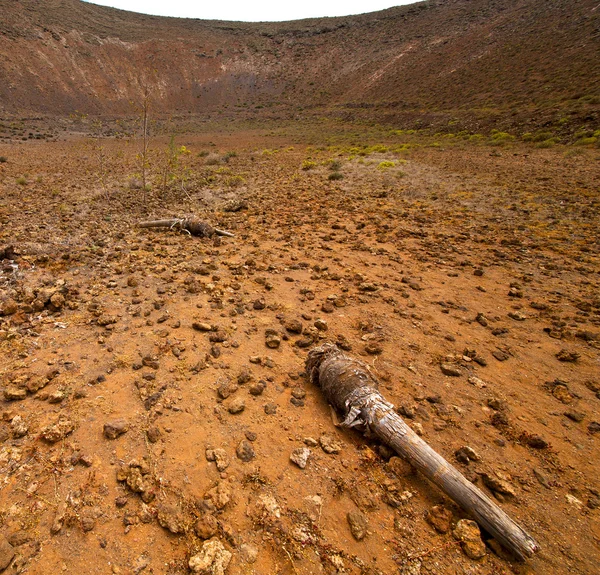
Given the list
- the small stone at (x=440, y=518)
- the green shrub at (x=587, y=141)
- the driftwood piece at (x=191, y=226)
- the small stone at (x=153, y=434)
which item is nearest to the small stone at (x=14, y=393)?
the small stone at (x=153, y=434)

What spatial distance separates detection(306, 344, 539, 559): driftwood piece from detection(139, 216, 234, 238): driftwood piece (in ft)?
14.9

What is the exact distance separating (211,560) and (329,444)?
1.06 metres

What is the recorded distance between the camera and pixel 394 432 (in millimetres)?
2479

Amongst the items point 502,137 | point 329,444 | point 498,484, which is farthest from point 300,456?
point 502,137

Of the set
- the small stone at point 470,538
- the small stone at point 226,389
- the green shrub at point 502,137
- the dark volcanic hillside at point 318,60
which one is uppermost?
the dark volcanic hillside at point 318,60

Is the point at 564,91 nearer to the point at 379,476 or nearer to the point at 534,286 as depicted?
the point at 534,286

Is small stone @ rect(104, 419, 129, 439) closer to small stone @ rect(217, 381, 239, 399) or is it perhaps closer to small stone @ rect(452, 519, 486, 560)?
small stone @ rect(217, 381, 239, 399)

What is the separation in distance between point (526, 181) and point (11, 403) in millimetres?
12568

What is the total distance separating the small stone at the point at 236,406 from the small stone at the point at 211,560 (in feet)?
3.27

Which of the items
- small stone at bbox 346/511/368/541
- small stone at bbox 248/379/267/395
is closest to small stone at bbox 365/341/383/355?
small stone at bbox 248/379/267/395

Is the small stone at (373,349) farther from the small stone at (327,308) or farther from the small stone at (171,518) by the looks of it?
the small stone at (171,518)

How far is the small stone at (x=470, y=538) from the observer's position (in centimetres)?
196

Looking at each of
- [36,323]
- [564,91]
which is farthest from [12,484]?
[564,91]

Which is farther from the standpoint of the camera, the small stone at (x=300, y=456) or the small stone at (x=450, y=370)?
the small stone at (x=450, y=370)
